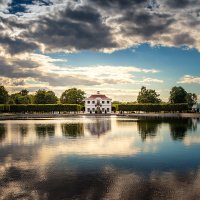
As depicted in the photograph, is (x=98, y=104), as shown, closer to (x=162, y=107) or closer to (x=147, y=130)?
(x=162, y=107)

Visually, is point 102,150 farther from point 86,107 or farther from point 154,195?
point 86,107

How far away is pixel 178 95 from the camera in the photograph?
114438 mm

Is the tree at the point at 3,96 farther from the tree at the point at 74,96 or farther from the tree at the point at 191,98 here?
the tree at the point at 191,98

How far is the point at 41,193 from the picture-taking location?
898cm

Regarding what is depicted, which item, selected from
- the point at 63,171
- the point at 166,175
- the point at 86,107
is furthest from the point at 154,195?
the point at 86,107

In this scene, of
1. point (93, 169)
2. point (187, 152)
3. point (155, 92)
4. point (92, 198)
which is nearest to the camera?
point (92, 198)

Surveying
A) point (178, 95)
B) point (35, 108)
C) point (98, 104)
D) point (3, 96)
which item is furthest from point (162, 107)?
point (3, 96)

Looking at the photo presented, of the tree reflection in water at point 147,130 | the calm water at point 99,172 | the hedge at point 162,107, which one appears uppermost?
the hedge at point 162,107

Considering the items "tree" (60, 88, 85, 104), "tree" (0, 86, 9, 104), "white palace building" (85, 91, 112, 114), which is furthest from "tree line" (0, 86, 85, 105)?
"tree" (0, 86, 9, 104)

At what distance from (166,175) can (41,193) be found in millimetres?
4725

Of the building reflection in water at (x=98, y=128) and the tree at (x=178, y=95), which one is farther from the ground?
the tree at (x=178, y=95)

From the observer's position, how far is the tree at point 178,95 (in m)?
114

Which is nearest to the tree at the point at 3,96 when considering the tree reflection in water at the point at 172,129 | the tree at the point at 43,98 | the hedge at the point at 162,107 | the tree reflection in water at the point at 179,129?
the tree at the point at 43,98

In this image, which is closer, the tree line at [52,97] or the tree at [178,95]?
the tree at [178,95]
